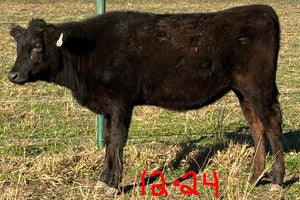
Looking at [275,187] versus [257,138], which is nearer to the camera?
[275,187]

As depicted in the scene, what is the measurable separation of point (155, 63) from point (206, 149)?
1.77 meters

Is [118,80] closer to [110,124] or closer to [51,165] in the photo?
[110,124]

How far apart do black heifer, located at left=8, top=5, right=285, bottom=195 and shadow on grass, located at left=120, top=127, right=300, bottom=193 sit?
0.53 metres

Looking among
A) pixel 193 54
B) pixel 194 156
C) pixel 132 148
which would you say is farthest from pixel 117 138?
pixel 194 156

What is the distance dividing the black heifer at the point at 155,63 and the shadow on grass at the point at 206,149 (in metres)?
0.53

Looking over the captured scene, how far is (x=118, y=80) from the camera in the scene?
571 cm

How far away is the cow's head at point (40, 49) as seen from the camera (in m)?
5.77

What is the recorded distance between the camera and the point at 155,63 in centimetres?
591

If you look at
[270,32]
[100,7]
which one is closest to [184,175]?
[270,32]

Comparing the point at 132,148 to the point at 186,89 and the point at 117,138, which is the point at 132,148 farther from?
the point at 186,89

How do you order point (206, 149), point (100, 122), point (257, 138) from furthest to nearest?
point (206, 149) → point (100, 122) → point (257, 138)

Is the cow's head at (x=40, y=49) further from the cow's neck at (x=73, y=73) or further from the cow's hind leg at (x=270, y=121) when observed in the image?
the cow's hind leg at (x=270, y=121)

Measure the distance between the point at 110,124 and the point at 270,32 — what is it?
2203 millimetres

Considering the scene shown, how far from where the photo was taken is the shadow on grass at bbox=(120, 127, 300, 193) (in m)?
6.16
